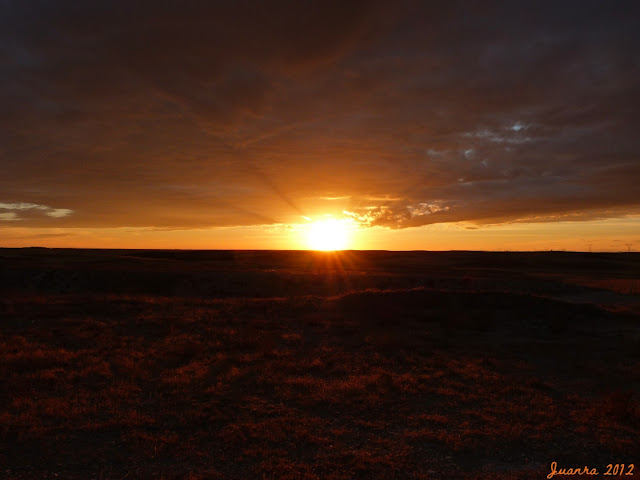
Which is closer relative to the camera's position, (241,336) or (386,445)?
(386,445)

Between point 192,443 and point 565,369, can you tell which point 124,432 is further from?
point 565,369

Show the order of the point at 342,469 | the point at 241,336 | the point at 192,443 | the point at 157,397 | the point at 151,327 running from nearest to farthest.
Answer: the point at 342,469 → the point at 192,443 → the point at 157,397 → the point at 241,336 → the point at 151,327

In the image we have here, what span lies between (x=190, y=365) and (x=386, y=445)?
8.46 meters

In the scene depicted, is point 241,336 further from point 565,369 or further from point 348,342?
point 565,369

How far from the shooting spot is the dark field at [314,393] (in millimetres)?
8719

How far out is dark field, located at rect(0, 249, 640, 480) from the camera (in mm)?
8719

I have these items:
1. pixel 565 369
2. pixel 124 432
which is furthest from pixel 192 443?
pixel 565 369

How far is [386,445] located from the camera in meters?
9.44

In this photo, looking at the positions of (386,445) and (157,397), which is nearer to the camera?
(386,445)

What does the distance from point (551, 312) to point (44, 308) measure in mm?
31529

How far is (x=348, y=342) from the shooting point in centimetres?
2048

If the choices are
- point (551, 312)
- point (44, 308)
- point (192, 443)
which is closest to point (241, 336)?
point (192, 443)

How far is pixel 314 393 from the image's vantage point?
12875 millimetres

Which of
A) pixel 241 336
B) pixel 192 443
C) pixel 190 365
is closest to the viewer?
pixel 192 443
